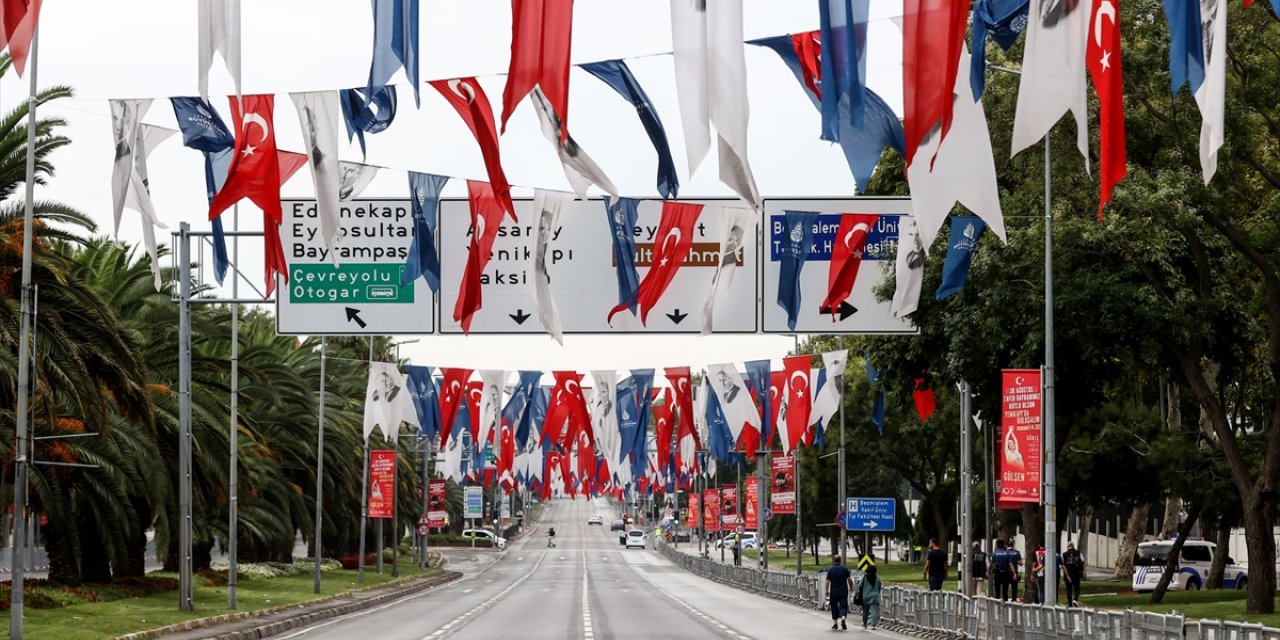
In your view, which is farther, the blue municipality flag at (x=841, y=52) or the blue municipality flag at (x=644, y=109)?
the blue municipality flag at (x=644, y=109)

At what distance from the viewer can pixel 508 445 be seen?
179 ft

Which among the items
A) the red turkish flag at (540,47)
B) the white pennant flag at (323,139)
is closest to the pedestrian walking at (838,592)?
the white pennant flag at (323,139)

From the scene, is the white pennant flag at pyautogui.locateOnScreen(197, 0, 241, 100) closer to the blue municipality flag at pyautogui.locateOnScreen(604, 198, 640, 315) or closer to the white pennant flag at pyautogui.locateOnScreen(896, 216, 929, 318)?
the blue municipality flag at pyautogui.locateOnScreen(604, 198, 640, 315)

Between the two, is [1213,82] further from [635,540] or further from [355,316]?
[635,540]

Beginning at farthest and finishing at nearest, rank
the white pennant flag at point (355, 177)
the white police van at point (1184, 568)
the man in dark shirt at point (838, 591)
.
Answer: the white police van at point (1184, 568), the man in dark shirt at point (838, 591), the white pennant flag at point (355, 177)

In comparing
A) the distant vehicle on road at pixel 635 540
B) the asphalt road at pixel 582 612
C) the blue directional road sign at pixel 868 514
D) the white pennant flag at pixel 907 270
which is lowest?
the distant vehicle on road at pixel 635 540

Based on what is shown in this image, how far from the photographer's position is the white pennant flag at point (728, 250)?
3033 cm

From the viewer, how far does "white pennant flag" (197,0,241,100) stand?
17922 mm

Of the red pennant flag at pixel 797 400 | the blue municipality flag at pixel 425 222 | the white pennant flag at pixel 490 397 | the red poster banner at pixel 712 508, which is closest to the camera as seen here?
the blue municipality flag at pixel 425 222

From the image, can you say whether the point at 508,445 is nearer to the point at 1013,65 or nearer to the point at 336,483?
the point at 336,483

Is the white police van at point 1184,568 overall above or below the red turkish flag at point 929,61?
below

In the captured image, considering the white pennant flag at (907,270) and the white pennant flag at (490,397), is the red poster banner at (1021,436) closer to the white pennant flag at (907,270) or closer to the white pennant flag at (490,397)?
the white pennant flag at (907,270)

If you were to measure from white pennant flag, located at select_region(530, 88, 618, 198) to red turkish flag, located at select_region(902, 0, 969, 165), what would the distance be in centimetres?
412

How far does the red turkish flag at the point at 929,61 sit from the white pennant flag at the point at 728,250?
43.5ft
